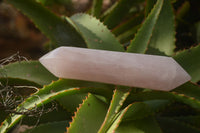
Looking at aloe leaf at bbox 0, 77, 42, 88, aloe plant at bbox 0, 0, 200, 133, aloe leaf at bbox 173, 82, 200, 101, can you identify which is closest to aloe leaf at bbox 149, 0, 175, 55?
aloe plant at bbox 0, 0, 200, 133

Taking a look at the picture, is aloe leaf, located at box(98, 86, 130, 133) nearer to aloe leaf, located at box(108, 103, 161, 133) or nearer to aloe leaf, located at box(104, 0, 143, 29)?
aloe leaf, located at box(108, 103, 161, 133)

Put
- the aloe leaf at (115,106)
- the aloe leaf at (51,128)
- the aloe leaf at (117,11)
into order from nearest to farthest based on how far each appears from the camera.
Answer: the aloe leaf at (115,106) < the aloe leaf at (51,128) < the aloe leaf at (117,11)

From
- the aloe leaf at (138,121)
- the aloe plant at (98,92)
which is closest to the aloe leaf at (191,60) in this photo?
the aloe plant at (98,92)

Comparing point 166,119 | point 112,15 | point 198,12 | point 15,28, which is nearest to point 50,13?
point 112,15

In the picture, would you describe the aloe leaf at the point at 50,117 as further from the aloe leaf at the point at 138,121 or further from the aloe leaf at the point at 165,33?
the aloe leaf at the point at 165,33

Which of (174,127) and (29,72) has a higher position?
(29,72)

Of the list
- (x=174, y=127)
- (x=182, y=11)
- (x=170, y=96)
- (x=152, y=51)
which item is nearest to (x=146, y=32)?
(x=152, y=51)

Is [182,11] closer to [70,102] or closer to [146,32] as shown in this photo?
[146,32]
